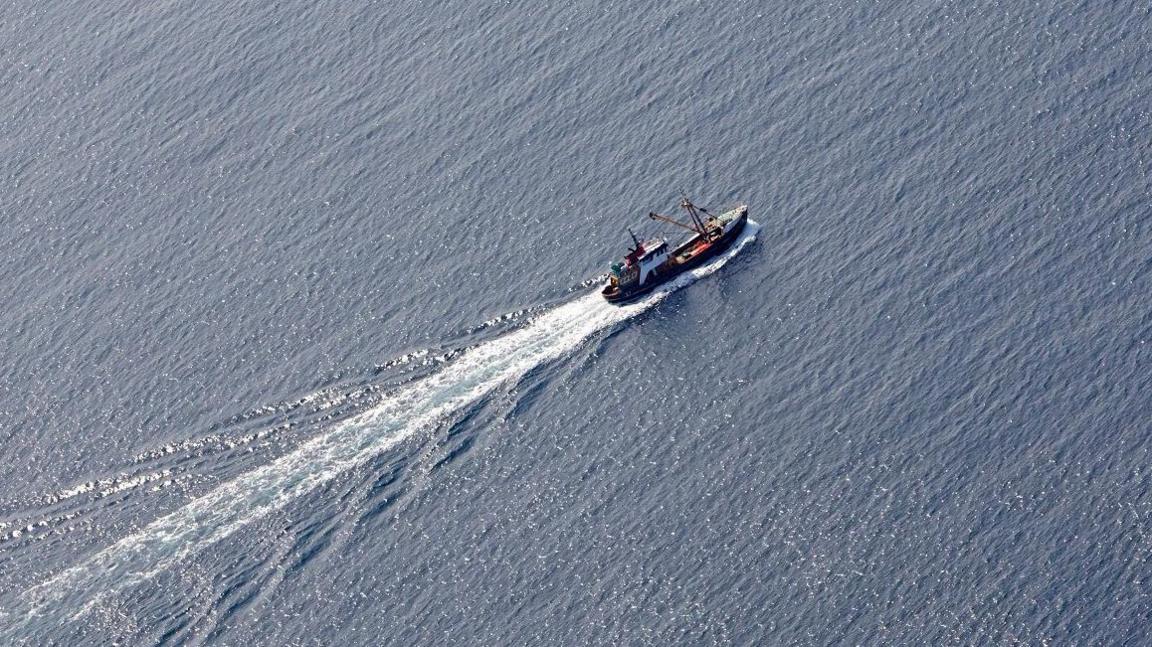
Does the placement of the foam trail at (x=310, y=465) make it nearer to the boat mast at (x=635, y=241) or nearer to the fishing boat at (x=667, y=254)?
the fishing boat at (x=667, y=254)

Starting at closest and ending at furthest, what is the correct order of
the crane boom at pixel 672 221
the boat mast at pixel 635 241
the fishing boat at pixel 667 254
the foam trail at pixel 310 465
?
1. the foam trail at pixel 310 465
2. the fishing boat at pixel 667 254
3. the boat mast at pixel 635 241
4. the crane boom at pixel 672 221

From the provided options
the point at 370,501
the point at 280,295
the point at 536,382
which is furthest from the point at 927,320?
the point at 280,295

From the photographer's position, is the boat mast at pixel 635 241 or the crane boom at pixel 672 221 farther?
the crane boom at pixel 672 221

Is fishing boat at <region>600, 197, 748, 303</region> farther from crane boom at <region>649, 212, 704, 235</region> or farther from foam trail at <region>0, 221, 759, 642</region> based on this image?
foam trail at <region>0, 221, 759, 642</region>

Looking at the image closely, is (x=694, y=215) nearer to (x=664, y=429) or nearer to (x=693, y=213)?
(x=693, y=213)

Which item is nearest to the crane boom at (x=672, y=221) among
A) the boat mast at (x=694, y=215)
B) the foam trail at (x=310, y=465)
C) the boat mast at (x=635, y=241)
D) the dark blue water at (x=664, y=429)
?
the boat mast at (x=694, y=215)

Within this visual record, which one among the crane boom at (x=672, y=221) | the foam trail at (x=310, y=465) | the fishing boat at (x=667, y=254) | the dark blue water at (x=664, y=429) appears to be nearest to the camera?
the dark blue water at (x=664, y=429)
